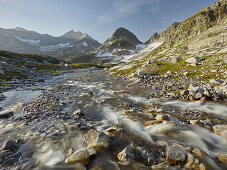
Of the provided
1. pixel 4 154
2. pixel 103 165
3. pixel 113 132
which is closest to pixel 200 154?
pixel 103 165

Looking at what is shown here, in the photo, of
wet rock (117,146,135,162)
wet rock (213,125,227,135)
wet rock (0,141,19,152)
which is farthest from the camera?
wet rock (213,125,227,135)

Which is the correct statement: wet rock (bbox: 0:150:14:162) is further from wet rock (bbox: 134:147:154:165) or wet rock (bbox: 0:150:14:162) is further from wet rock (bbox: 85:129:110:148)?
wet rock (bbox: 134:147:154:165)

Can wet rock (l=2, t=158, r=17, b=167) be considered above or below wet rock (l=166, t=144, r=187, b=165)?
below

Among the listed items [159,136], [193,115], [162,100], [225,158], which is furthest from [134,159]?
[162,100]

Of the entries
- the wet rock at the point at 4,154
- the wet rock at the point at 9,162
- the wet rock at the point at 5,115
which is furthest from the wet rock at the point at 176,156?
the wet rock at the point at 5,115

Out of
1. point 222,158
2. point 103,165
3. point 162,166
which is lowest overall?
point 103,165

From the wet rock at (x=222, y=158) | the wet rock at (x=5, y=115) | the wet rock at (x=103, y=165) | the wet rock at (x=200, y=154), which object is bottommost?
the wet rock at (x=5, y=115)

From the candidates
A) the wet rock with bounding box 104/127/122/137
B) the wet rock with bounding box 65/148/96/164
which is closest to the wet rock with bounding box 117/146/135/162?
the wet rock with bounding box 65/148/96/164

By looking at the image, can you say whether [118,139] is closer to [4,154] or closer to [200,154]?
[200,154]

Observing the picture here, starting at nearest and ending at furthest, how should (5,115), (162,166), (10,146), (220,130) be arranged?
(162,166), (10,146), (220,130), (5,115)

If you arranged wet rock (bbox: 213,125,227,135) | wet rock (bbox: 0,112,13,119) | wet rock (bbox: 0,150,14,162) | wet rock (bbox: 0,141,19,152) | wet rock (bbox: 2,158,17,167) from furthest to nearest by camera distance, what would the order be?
1. wet rock (bbox: 0,112,13,119)
2. wet rock (bbox: 213,125,227,135)
3. wet rock (bbox: 0,141,19,152)
4. wet rock (bbox: 0,150,14,162)
5. wet rock (bbox: 2,158,17,167)

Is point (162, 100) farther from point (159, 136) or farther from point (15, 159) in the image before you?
point (15, 159)

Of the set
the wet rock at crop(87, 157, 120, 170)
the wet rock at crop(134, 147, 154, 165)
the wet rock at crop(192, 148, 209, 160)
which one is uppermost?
the wet rock at crop(192, 148, 209, 160)

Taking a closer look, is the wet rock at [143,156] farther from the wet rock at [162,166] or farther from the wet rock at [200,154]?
the wet rock at [200,154]
